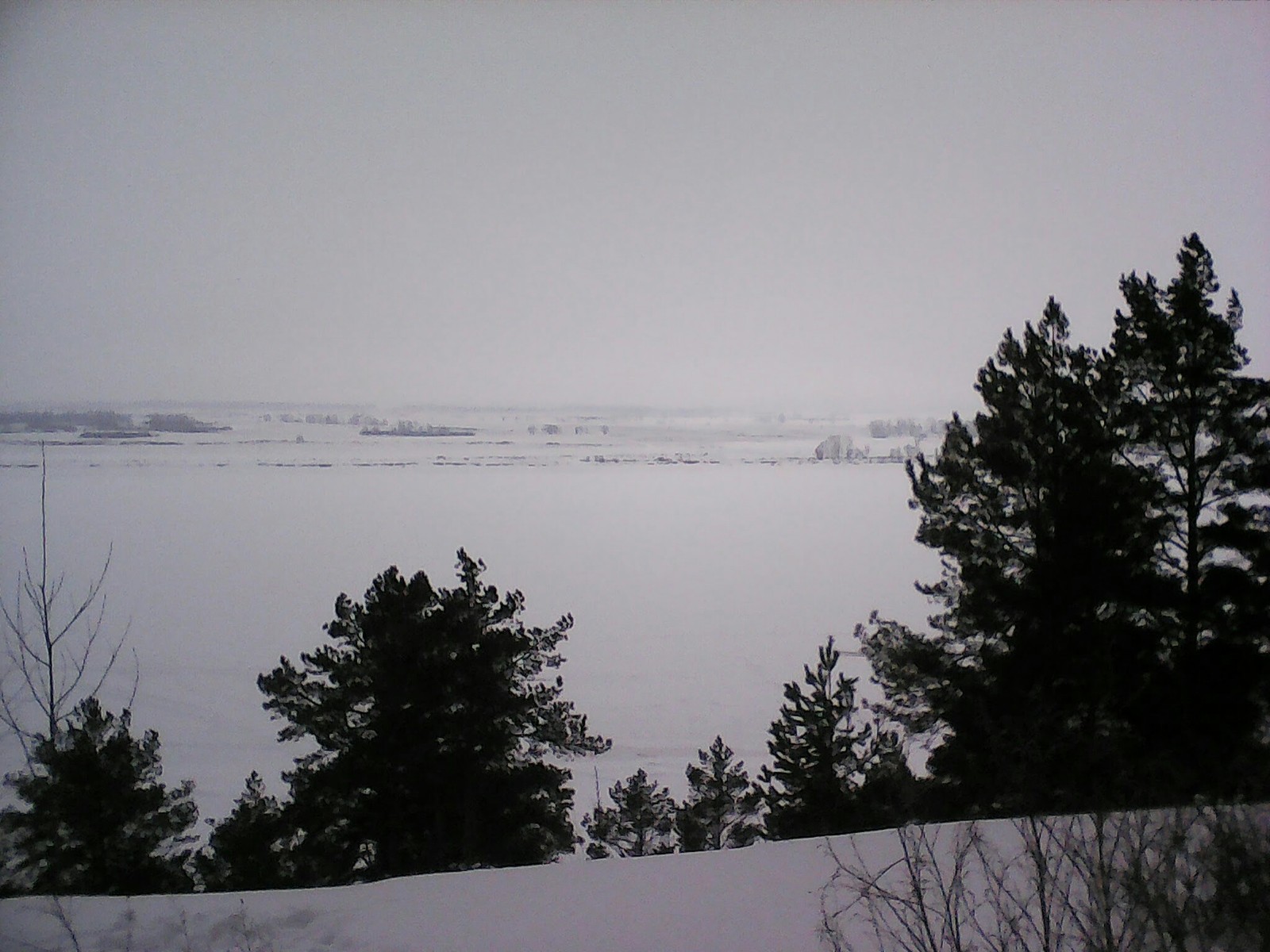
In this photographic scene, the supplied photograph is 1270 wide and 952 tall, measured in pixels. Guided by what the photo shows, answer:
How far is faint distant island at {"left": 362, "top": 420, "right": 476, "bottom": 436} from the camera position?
7.59 metres

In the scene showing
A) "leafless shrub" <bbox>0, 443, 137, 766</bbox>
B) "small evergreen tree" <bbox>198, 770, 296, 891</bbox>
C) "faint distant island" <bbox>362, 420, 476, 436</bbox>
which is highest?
"faint distant island" <bbox>362, 420, 476, 436</bbox>

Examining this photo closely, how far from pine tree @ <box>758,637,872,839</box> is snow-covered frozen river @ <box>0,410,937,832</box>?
21 centimetres

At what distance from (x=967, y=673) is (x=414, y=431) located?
17.7ft

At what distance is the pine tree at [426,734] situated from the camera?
22.9 feet

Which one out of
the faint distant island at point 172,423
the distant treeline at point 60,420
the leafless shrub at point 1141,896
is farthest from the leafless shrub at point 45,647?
the leafless shrub at point 1141,896

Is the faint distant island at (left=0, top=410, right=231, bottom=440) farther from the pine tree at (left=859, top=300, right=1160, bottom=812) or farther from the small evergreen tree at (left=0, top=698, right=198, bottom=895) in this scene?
the pine tree at (left=859, top=300, right=1160, bottom=812)

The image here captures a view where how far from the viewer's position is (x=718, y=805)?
816cm

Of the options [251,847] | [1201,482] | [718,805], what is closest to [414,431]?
[251,847]

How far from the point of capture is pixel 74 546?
698 cm

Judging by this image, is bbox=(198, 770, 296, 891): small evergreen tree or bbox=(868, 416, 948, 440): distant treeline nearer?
bbox=(198, 770, 296, 891): small evergreen tree

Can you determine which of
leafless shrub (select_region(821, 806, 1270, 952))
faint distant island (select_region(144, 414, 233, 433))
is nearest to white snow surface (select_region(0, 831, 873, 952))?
leafless shrub (select_region(821, 806, 1270, 952))

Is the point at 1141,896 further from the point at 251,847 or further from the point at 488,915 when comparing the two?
the point at 251,847

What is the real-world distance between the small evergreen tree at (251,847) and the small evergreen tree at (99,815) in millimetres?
232

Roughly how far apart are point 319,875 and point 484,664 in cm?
210
